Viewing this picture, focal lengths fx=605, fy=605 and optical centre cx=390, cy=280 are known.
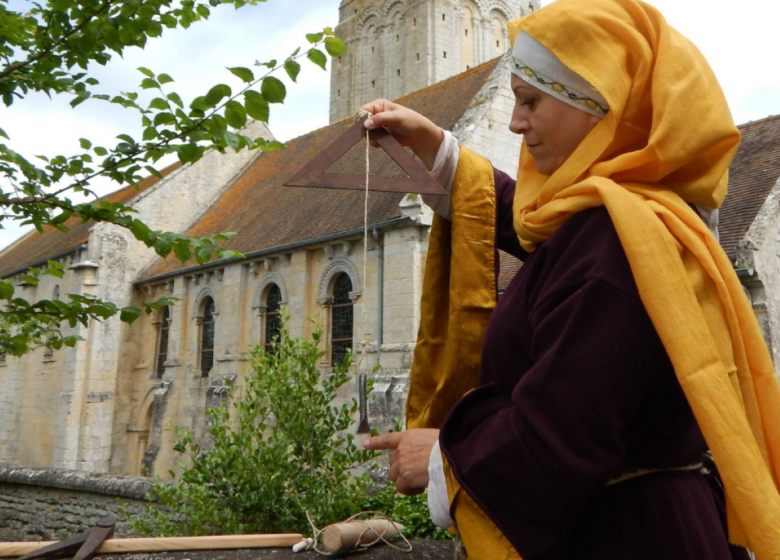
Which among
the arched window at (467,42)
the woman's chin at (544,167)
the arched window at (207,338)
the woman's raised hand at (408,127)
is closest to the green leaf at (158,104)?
the woman's raised hand at (408,127)

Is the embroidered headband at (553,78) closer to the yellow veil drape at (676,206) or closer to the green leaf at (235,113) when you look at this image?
the yellow veil drape at (676,206)

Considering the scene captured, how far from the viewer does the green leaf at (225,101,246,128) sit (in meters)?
3.66

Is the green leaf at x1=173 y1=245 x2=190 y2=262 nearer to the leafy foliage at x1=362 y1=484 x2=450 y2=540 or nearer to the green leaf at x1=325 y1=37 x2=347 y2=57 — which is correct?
the green leaf at x1=325 y1=37 x2=347 y2=57

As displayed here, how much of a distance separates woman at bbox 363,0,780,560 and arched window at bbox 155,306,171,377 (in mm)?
18308

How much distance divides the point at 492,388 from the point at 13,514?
37.1 feet

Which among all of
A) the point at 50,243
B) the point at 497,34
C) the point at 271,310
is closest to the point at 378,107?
the point at 271,310

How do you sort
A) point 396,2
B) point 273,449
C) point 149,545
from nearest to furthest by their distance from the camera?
point 149,545, point 273,449, point 396,2

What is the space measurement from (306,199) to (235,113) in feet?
39.1

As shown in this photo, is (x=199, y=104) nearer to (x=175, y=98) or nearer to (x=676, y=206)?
(x=175, y=98)

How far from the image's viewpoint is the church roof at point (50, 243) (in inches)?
818

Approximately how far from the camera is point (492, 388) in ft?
4.61

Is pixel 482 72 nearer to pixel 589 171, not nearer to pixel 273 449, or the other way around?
pixel 273 449

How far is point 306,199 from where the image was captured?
1551 centimetres

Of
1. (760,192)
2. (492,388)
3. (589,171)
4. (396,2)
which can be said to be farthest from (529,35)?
(396,2)
